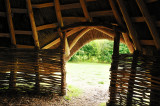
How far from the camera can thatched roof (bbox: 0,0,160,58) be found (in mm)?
2988

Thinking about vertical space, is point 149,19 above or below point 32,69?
above

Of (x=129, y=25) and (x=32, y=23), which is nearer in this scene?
(x=129, y=25)

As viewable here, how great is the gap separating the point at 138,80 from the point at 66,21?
102 inches

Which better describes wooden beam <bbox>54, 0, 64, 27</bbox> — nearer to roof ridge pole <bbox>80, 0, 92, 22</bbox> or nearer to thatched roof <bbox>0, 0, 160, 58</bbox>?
thatched roof <bbox>0, 0, 160, 58</bbox>

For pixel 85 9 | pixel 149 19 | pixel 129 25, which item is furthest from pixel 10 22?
pixel 149 19

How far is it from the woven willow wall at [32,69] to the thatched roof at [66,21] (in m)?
0.31

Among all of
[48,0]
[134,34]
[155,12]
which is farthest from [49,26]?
[155,12]

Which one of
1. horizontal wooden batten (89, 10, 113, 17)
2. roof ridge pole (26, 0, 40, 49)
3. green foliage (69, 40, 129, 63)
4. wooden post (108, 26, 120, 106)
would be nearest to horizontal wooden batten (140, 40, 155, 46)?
wooden post (108, 26, 120, 106)

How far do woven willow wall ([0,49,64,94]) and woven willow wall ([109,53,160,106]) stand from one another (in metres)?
1.79

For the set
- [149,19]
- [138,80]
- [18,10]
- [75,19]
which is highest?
[18,10]

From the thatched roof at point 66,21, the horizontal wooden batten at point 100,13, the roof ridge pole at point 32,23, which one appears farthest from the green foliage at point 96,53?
the horizontal wooden batten at point 100,13

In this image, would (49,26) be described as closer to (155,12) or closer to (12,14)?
(12,14)

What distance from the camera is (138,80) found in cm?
302

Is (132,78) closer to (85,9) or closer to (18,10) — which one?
(85,9)
